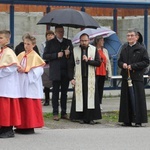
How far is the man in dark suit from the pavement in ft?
3.58

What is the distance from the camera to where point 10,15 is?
14.8 meters

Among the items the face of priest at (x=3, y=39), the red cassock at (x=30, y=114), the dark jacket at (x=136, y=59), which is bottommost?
the red cassock at (x=30, y=114)

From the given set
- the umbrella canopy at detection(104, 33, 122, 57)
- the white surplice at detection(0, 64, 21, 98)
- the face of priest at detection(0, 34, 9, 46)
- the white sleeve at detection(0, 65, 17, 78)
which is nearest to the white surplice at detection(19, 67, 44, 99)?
the white surplice at detection(0, 64, 21, 98)

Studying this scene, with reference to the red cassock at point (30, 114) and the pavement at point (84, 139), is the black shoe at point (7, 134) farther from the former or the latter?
the red cassock at point (30, 114)

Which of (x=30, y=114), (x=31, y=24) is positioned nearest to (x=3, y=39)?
(x=30, y=114)

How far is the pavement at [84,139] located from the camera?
9086 mm

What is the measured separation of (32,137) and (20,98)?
69cm

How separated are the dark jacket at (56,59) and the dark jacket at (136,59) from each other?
3.82 ft

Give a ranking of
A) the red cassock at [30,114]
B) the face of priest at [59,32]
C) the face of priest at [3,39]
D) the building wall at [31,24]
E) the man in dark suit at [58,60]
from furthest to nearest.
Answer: the building wall at [31,24] → the face of priest at [59,32] → the man in dark suit at [58,60] → the red cassock at [30,114] → the face of priest at [3,39]

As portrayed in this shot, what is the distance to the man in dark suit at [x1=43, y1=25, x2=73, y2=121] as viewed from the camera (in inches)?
473

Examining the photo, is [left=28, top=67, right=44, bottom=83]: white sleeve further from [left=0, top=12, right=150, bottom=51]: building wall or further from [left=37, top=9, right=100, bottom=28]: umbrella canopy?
[left=0, top=12, right=150, bottom=51]: building wall

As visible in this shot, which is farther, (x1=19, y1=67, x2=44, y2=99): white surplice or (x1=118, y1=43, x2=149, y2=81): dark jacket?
(x1=118, y1=43, x2=149, y2=81): dark jacket

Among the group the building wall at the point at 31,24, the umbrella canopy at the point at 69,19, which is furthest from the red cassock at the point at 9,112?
the building wall at the point at 31,24

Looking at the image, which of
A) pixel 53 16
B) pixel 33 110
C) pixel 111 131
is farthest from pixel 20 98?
pixel 53 16
